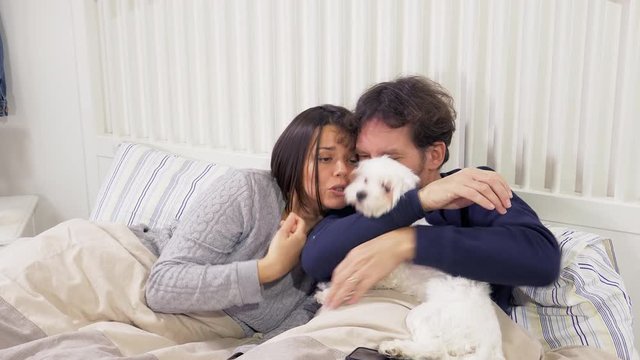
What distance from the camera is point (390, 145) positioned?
1537 millimetres

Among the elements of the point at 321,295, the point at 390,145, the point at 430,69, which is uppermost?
the point at 430,69

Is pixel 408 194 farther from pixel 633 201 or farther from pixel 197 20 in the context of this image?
pixel 197 20

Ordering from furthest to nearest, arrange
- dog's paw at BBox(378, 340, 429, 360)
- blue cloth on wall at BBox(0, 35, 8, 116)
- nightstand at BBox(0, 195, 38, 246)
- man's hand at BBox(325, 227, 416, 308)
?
blue cloth on wall at BBox(0, 35, 8, 116), nightstand at BBox(0, 195, 38, 246), man's hand at BBox(325, 227, 416, 308), dog's paw at BBox(378, 340, 429, 360)

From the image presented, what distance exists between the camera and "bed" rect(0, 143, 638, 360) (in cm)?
134

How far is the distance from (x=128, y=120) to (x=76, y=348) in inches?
55.5

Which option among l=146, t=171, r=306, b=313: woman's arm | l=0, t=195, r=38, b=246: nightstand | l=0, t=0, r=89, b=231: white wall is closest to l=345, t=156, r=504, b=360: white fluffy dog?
l=146, t=171, r=306, b=313: woman's arm

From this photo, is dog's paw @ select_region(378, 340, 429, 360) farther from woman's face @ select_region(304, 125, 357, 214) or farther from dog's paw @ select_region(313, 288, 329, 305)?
woman's face @ select_region(304, 125, 357, 214)

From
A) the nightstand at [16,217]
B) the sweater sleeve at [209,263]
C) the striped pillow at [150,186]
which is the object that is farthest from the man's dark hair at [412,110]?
the nightstand at [16,217]

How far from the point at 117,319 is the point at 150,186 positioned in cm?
68

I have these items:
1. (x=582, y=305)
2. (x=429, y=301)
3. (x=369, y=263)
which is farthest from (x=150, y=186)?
(x=582, y=305)

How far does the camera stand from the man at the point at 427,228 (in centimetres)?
134

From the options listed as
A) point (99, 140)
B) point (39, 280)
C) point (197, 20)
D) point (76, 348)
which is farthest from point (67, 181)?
point (76, 348)

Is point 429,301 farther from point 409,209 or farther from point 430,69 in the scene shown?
point 430,69

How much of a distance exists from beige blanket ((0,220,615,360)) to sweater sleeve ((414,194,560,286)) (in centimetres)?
12
